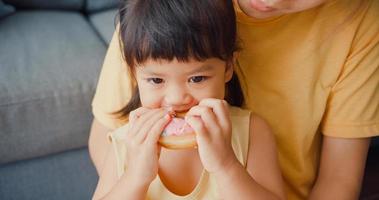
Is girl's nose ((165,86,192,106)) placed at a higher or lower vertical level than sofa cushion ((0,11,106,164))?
higher

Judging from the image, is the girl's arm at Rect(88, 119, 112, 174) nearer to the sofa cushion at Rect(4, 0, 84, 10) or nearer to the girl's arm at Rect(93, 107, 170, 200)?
the girl's arm at Rect(93, 107, 170, 200)

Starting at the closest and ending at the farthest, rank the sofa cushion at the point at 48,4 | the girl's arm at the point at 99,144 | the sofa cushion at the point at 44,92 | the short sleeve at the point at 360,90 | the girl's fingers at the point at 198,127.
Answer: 1. the girl's fingers at the point at 198,127
2. the short sleeve at the point at 360,90
3. the girl's arm at the point at 99,144
4. the sofa cushion at the point at 44,92
5. the sofa cushion at the point at 48,4

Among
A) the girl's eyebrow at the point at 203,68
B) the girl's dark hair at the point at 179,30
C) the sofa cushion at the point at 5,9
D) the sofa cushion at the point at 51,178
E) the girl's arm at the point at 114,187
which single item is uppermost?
the girl's dark hair at the point at 179,30

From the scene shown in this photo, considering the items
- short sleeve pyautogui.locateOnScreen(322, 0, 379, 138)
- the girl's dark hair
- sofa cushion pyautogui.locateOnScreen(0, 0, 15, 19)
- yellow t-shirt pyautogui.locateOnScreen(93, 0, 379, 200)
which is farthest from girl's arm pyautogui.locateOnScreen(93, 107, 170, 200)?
sofa cushion pyautogui.locateOnScreen(0, 0, 15, 19)

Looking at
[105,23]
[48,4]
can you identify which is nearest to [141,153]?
[105,23]

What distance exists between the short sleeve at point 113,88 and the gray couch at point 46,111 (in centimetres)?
36

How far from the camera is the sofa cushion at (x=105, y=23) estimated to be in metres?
1.73

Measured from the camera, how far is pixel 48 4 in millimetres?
1908

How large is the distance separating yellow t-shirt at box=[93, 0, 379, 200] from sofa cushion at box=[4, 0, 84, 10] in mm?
1050

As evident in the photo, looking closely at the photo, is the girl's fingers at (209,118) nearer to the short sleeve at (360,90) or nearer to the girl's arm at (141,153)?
the girl's arm at (141,153)

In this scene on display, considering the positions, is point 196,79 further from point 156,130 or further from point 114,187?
point 114,187

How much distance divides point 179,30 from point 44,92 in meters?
0.68

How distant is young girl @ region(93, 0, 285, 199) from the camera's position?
77 cm

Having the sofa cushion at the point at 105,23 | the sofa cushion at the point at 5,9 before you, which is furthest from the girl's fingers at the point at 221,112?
the sofa cushion at the point at 5,9
